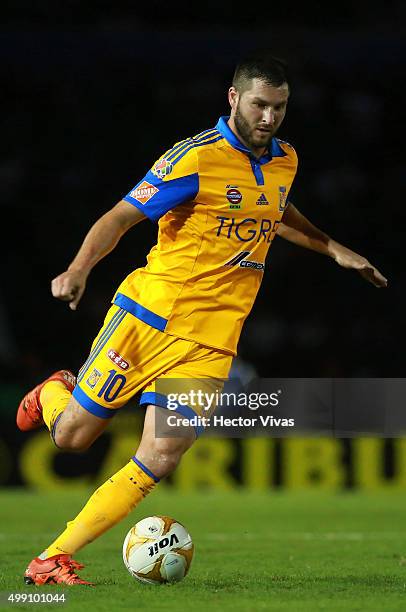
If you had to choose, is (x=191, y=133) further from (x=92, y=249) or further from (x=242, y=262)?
(x=92, y=249)

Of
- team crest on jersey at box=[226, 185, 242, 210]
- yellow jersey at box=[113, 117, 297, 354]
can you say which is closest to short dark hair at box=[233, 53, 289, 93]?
yellow jersey at box=[113, 117, 297, 354]

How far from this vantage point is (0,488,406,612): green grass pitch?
510cm

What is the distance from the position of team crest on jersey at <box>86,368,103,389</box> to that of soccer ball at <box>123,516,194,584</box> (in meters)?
0.70

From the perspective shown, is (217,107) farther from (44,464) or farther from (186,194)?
(186,194)

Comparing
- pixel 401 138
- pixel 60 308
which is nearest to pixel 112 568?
pixel 60 308

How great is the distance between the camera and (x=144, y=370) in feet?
18.3

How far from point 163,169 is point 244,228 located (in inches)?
18.6

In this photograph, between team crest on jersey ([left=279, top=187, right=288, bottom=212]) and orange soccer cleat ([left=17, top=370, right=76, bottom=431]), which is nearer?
team crest on jersey ([left=279, top=187, right=288, bottom=212])

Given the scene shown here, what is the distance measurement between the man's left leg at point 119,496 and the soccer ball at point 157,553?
0.17m

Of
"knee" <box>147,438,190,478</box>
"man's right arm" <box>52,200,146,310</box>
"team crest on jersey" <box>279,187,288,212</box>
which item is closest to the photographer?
"man's right arm" <box>52,200,146,310</box>

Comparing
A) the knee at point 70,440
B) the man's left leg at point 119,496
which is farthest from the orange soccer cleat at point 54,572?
the knee at point 70,440

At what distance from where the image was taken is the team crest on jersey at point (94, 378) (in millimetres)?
5547

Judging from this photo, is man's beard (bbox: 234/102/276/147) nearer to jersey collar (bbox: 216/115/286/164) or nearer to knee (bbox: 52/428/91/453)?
jersey collar (bbox: 216/115/286/164)

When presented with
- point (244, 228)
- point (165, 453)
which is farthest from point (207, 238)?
point (165, 453)
